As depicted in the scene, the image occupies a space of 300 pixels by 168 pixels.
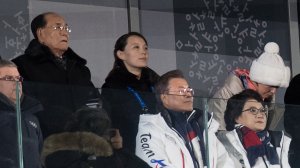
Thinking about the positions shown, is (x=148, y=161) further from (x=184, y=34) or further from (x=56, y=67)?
(x=184, y=34)

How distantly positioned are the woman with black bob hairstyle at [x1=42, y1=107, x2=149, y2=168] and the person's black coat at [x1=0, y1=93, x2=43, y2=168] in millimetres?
83

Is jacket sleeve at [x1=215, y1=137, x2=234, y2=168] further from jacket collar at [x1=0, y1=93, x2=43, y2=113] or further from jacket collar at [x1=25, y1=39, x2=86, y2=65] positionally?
jacket collar at [x1=25, y1=39, x2=86, y2=65]

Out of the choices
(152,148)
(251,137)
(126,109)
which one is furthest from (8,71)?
(251,137)

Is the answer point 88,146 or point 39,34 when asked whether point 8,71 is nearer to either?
point 88,146

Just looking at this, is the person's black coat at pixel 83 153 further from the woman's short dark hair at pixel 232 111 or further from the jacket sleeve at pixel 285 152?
the jacket sleeve at pixel 285 152

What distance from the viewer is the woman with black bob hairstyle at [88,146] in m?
10.1

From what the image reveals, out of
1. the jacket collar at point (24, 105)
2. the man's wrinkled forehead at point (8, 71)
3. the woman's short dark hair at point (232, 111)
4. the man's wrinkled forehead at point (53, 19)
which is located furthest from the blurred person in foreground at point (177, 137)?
the man's wrinkled forehead at point (53, 19)

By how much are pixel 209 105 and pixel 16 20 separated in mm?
3919

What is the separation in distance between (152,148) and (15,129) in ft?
3.72

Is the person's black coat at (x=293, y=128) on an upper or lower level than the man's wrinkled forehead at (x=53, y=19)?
lower

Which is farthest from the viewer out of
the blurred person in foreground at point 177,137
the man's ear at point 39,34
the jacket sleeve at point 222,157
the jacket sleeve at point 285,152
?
the man's ear at point 39,34

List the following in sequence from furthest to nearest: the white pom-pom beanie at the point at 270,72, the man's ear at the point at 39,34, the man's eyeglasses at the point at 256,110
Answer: the white pom-pom beanie at the point at 270,72 → the man's ear at the point at 39,34 → the man's eyeglasses at the point at 256,110

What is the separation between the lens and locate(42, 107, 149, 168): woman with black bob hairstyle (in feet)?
33.3

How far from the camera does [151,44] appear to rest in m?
15.4
